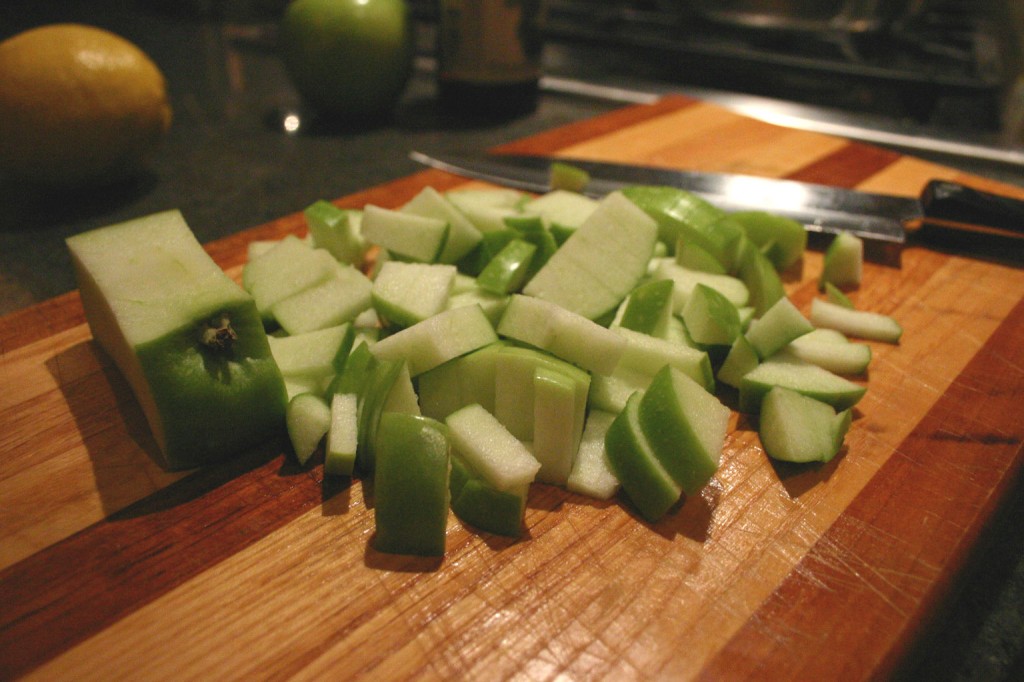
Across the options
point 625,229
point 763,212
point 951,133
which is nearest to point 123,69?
point 625,229

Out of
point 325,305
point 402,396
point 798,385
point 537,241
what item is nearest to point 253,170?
point 325,305

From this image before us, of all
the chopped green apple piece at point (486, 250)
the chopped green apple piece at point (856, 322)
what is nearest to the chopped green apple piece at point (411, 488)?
the chopped green apple piece at point (486, 250)

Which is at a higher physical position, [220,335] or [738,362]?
[220,335]

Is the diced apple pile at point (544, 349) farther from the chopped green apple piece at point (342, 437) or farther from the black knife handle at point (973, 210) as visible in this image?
the black knife handle at point (973, 210)

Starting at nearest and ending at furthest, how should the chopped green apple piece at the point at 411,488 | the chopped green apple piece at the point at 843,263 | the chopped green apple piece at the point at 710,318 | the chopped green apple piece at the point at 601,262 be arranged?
the chopped green apple piece at the point at 411,488 → the chopped green apple piece at the point at 710,318 → the chopped green apple piece at the point at 601,262 → the chopped green apple piece at the point at 843,263

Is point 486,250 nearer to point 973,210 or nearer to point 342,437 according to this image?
point 342,437

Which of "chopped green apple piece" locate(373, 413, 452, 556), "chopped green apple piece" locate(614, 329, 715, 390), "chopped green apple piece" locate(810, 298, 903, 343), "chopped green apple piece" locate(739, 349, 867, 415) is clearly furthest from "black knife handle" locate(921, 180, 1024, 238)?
"chopped green apple piece" locate(373, 413, 452, 556)

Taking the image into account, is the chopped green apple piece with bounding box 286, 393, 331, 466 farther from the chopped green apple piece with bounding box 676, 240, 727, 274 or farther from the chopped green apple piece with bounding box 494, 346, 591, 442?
the chopped green apple piece with bounding box 676, 240, 727, 274

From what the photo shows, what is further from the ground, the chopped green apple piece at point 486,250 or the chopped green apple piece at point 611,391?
the chopped green apple piece at point 486,250
